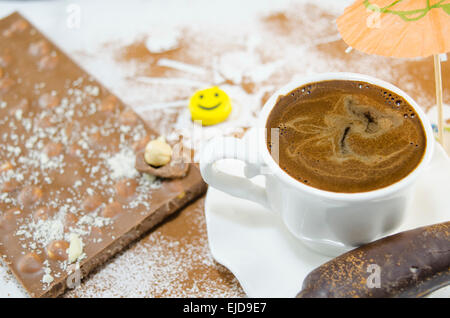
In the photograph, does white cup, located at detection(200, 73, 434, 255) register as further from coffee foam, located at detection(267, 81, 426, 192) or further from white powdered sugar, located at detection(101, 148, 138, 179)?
white powdered sugar, located at detection(101, 148, 138, 179)

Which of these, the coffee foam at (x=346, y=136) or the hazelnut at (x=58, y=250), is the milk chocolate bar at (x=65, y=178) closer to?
the hazelnut at (x=58, y=250)

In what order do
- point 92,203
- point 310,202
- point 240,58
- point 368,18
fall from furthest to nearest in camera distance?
point 240,58 < point 92,203 < point 368,18 < point 310,202

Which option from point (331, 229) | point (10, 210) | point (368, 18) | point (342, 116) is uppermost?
point (368, 18)

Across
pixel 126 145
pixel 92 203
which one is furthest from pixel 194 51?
pixel 92 203

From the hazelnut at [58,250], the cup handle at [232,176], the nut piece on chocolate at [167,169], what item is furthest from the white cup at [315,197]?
the hazelnut at [58,250]

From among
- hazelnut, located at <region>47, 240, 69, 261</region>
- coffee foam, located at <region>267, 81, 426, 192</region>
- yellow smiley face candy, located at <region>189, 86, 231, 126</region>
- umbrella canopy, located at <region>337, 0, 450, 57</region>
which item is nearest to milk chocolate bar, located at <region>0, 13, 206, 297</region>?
hazelnut, located at <region>47, 240, 69, 261</region>

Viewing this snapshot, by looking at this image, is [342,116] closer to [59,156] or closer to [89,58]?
[59,156]
